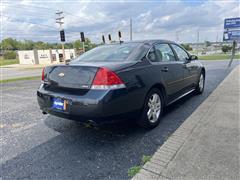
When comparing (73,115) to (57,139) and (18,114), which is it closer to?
(57,139)

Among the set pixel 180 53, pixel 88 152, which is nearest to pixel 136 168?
pixel 88 152

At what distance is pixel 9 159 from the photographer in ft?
9.20

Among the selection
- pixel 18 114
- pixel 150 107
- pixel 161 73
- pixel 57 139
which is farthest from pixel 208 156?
pixel 18 114

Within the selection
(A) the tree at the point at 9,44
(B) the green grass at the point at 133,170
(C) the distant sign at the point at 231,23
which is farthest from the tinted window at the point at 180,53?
(A) the tree at the point at 9,44

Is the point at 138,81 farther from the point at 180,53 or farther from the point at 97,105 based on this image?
the point at 180,53

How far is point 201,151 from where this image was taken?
110 inches

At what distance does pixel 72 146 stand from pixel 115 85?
1.15 meters

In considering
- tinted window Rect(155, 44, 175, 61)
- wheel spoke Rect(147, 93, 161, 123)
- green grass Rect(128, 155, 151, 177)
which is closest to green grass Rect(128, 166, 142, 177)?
green grass Rect(128, 155, 151, 177)

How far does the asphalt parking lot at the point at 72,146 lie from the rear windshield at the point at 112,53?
1245 mm

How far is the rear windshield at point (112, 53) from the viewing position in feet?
11.6

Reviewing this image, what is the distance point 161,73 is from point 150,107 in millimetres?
670

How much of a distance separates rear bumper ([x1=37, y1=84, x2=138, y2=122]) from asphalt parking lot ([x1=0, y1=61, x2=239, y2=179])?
0.48 meters

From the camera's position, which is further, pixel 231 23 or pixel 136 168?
pixel 231 23

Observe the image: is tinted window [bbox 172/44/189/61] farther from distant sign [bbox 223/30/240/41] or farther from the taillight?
distant sign [bbox 223/30/240/41]
